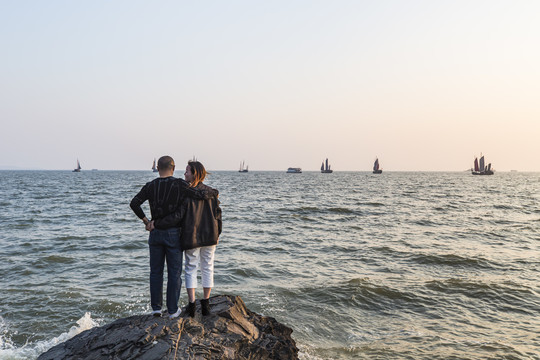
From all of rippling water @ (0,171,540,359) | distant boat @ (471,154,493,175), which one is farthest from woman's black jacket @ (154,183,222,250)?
distant boat @ (471,154,493,175)

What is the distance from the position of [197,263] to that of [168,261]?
40 cm

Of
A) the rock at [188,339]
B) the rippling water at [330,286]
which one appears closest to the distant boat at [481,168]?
the rippling water at [330,286]

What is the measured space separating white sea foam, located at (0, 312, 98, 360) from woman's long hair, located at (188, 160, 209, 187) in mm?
4678

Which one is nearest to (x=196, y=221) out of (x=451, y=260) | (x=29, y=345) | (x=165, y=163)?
(x=165, y=163)

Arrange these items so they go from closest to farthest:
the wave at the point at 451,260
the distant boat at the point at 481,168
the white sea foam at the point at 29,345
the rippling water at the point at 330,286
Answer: the white sea foam at the point at 29,345 → the rippling water at the point at 330,286 → the wave at the point at 451,260 → the distant boat at the point at 481,168

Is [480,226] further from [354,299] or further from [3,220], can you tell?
[3,220]

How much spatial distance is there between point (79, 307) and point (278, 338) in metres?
5.74

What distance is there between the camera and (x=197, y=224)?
4.66 metres

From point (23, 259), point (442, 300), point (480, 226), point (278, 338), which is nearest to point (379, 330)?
point (442, 300)

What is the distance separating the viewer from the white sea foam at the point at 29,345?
20.8 feet

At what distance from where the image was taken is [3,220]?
22.1 meters

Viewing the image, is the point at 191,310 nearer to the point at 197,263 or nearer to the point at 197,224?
the point at 197,263

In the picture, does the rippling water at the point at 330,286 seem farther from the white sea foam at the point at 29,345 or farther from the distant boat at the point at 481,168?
the distant boat at the point at 481,168

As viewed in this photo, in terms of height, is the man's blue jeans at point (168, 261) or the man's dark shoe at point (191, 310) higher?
the man's blue jeans at point (168, 261)
